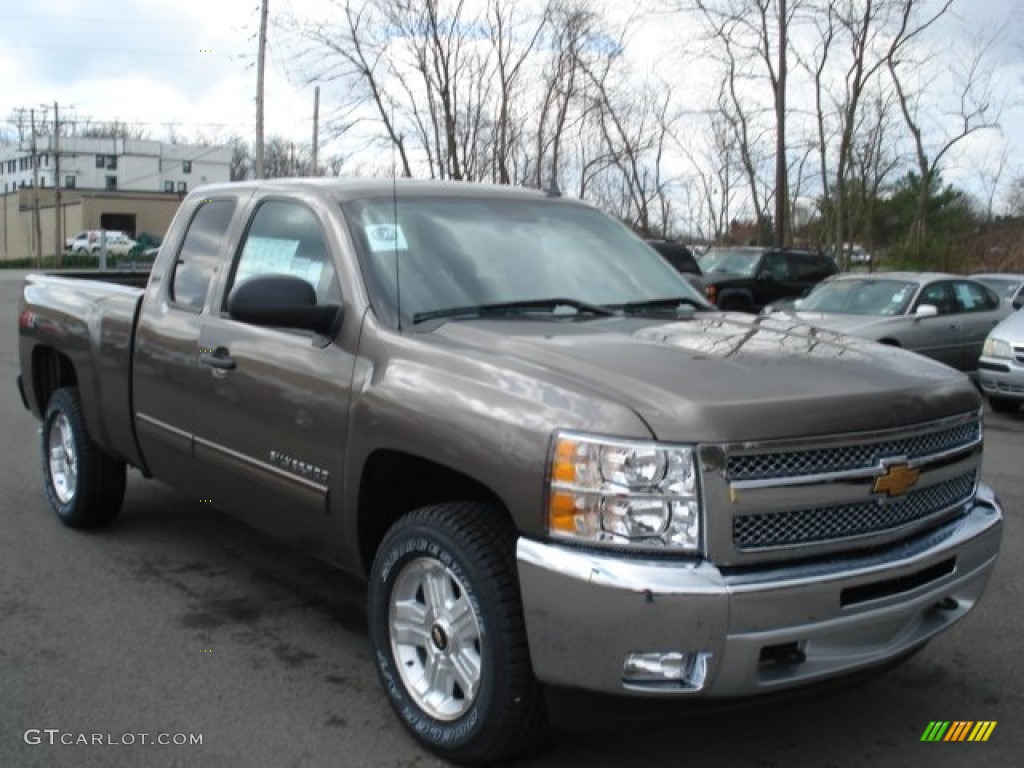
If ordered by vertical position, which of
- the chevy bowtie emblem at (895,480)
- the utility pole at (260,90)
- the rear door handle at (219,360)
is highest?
the utility pole at (260,90)

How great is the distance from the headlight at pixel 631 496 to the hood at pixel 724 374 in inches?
2.6

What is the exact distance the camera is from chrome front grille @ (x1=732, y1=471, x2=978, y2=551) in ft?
9.59

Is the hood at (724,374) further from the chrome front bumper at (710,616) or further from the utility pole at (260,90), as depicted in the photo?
the utility pole at (260,90)

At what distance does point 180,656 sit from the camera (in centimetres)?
430

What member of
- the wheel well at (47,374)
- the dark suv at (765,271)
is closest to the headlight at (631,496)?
the wheel well at (47,374)

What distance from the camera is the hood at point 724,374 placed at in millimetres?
2945

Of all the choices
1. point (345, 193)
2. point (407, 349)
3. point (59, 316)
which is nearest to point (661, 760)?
point (407, 349)

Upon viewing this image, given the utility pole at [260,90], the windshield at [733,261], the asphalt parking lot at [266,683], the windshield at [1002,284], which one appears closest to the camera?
the asphalt parking lot at [266,683]

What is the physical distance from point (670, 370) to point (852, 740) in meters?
1.50

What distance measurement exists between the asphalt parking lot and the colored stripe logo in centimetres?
3

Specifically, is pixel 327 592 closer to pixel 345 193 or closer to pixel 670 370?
pixel 345 193

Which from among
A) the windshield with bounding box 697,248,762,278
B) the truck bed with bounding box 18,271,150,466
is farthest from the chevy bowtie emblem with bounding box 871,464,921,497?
the windshield with bounding box 697,248,762,278

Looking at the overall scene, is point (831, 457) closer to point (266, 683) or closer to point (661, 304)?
point (661, 304)

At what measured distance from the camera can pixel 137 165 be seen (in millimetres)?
113938
